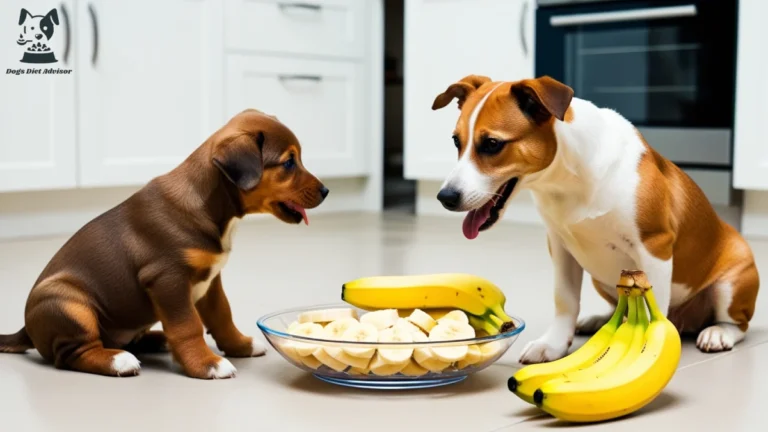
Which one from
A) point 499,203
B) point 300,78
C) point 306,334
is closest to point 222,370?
point 306,334

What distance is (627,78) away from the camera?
421 centimetres

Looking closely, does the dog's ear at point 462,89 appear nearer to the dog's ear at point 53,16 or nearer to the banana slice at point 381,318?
the banana slice at point 381,318

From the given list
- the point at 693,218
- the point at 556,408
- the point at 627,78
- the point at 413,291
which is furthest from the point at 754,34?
the point at 556,408

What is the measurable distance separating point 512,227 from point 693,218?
7.85 ft

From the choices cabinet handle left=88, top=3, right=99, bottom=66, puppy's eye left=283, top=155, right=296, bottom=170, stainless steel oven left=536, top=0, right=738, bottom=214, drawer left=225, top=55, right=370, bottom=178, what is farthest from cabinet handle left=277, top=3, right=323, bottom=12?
puppy's eye left=283, top=155, right=296, bottom=170

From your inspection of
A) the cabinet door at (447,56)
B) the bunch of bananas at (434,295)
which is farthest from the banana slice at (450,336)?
the cabinet door at (447,56)

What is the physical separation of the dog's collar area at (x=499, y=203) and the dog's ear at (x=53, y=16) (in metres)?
2.52

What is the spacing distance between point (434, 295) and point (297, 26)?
2930 mm

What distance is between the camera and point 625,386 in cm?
158

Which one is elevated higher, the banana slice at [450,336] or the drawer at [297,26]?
the drawer at [297,26]

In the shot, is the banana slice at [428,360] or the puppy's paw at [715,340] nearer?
the banana slice at [428,360]

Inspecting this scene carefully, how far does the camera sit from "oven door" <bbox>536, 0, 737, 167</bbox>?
393 centimetres

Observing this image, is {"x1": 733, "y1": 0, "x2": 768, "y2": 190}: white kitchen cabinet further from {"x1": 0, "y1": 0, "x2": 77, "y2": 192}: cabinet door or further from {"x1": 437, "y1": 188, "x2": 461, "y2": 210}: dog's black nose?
{"x1": 0, "y1": 0, "x2": 77, "y2": 192}: cabinet door

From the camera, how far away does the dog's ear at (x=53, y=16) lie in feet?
12.6
